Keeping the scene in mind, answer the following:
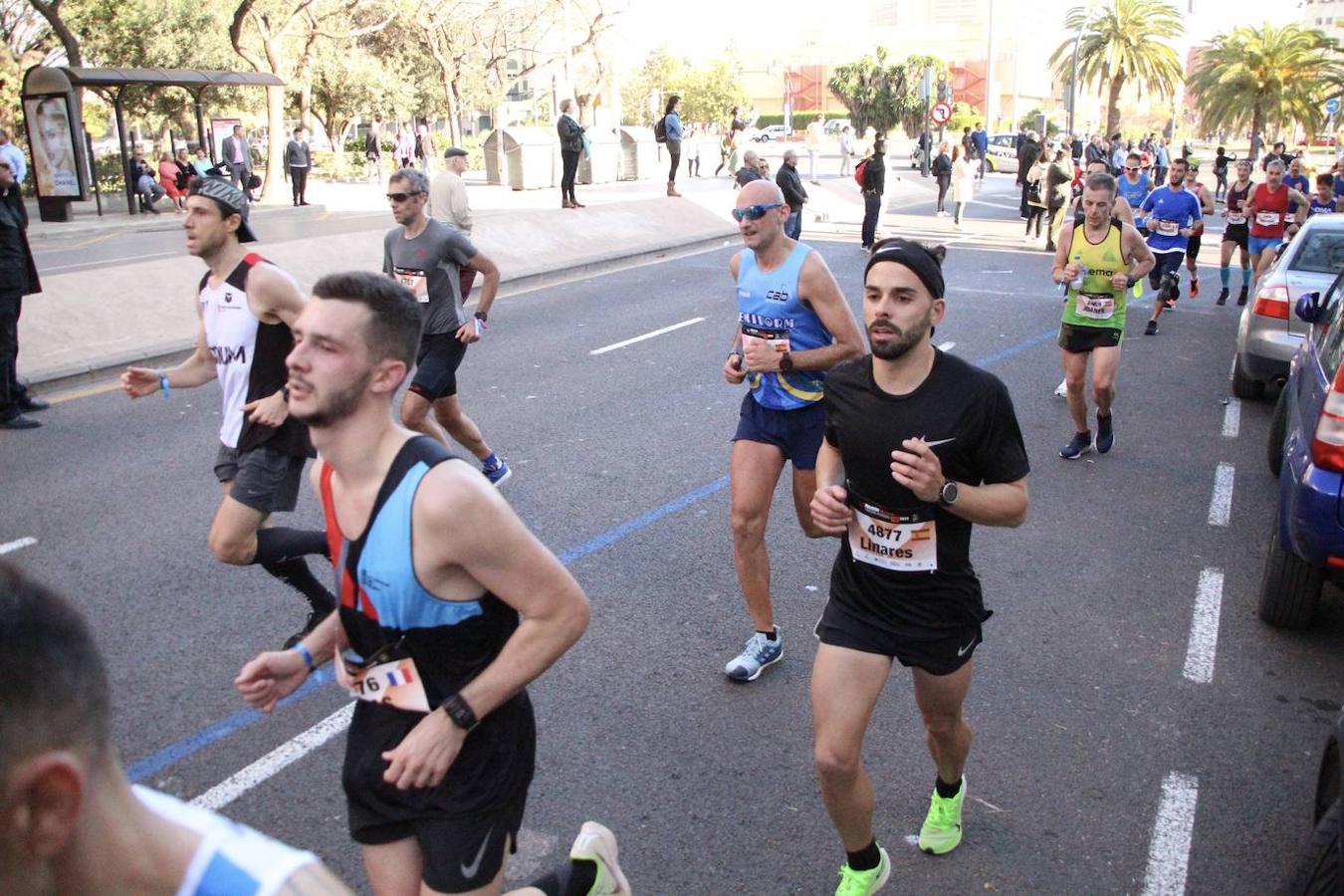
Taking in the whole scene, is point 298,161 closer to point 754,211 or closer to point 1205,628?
point 754,211

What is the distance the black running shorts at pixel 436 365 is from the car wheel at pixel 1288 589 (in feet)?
15.1

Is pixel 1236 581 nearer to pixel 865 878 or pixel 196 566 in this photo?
pixel 865 878

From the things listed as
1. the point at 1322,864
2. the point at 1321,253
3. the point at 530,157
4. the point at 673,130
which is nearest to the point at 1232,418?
the point at 1321,253

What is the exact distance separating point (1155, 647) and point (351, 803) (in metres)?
3.91

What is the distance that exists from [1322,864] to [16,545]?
251 inches

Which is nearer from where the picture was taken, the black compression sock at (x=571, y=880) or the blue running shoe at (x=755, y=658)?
the black compression sock at (x=571, y=880)

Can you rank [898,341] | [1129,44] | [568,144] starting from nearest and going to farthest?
[898,341] → [568,144] → [1129,44]

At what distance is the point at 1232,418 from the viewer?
935 centimetres

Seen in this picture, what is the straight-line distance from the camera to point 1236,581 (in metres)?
5.92

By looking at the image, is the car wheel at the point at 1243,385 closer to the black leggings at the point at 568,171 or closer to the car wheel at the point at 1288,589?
the car wheel at the point at 1288,589

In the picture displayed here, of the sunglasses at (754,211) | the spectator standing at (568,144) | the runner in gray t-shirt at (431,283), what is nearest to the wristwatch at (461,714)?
the sunglasses at (754,211)

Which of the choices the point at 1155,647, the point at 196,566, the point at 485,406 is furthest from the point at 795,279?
the point at 485,406

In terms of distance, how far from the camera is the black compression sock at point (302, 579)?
190 inches

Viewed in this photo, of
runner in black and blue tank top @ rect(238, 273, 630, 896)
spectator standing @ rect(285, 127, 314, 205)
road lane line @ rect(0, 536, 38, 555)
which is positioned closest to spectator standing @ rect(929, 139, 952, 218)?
spectator standing @ rect(285, 127, 314, 205)
